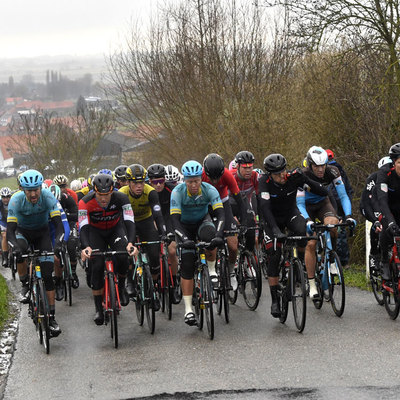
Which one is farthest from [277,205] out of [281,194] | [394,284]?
[394,284]

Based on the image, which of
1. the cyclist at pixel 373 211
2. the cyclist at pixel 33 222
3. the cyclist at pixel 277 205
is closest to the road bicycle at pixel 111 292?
the cyclist at pixel 33 222

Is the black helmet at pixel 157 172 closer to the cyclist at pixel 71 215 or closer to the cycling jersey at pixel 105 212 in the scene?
the cycling jersey at pixel 105 212

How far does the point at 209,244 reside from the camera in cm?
895

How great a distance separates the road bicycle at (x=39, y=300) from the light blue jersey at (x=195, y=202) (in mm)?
1691

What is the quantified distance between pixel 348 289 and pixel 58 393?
20.0 feet

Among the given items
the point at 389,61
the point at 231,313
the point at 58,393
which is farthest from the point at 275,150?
the point at 58,393

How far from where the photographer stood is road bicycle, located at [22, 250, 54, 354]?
8.69m

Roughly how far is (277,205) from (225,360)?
8.10 feet

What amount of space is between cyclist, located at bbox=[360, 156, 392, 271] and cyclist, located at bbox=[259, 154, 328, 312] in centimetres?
65

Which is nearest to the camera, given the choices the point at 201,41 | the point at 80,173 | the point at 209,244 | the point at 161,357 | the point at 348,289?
the point at 161,357

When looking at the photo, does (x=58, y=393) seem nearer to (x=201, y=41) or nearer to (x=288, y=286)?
(x=288, y=286)

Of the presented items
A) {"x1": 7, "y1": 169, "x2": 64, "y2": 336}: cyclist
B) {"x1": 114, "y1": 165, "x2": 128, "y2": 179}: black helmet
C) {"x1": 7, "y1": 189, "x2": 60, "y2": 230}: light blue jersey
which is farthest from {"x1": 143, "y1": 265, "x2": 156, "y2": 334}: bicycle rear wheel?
{"x1": 114, "y1": 165, "x2": 128, "y2": 179}: black helmet

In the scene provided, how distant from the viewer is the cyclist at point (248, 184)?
11.1m

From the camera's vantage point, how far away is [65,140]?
198ft
